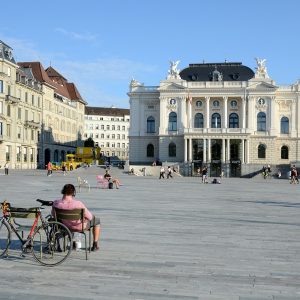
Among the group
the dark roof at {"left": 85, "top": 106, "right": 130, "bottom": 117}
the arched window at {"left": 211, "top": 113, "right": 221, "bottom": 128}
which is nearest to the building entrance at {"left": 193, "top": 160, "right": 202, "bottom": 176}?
the arched window at {"left": 211, "top": 113, "right": 221, "bottom": 128}

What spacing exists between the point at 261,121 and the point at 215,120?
7.69 m

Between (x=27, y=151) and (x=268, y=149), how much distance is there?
40.7 metres

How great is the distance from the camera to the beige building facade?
239ft

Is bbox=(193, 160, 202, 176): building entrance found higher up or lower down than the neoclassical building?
lower down

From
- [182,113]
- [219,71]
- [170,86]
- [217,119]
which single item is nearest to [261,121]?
[217,119]

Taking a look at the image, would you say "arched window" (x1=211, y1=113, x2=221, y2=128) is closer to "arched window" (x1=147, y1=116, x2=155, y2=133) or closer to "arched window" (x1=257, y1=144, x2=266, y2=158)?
"arched window" (x1=257, y1=144, x2=266, y2=158)

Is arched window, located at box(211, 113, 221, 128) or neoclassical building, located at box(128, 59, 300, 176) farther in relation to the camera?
arched window, located at box(211, 113, 221, 128)

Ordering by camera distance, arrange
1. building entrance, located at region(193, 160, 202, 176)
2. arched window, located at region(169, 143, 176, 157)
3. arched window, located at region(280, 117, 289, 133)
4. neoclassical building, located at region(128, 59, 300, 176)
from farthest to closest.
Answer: arched window, located at region(280, 117, 289, 133)
arched window, located at region(169, 143, 176, 157)
neoclassical building, located at region(128, 59, 300, 176)
building entrance, located at region(193, 160, 202, 176)

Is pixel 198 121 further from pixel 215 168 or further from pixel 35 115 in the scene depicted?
pixel 35 115

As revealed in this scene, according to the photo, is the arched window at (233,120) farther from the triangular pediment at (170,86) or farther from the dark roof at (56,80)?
the dark roof at (56,80)

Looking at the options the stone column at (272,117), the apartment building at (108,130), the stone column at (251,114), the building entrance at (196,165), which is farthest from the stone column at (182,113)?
the apartment building at (108,130)

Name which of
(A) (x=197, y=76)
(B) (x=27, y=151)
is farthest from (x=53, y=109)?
(A) (x=197, y=76)

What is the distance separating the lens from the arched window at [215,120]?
265 ft

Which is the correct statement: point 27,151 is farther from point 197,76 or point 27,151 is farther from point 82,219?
point 82,219
